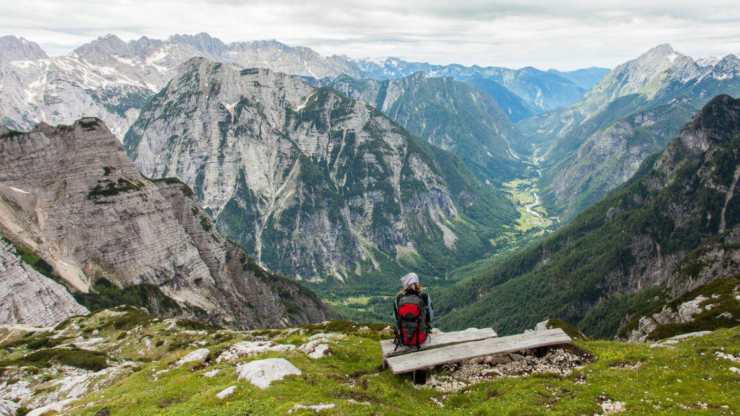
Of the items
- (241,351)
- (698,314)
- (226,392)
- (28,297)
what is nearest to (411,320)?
(226,392)

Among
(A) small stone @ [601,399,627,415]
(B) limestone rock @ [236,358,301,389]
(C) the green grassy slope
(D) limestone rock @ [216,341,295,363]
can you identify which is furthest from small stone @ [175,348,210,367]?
(A) small stone @ [601,399,627,415]

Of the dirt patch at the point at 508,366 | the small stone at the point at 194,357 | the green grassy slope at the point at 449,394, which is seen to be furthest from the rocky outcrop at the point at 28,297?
the dirt patch at the point at 508,366

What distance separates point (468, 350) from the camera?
3972 centimetres

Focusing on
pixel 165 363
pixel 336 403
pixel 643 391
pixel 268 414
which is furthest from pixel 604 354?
pixel 165 363

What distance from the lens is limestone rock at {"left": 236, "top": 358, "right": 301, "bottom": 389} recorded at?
1471 inches

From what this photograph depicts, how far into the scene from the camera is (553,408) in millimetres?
30734

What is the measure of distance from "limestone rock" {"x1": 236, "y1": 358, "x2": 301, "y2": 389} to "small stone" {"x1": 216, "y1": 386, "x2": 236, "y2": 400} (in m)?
1.74

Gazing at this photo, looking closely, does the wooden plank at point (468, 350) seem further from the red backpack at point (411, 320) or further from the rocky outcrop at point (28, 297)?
the rocky outcrop at point (28, 297)

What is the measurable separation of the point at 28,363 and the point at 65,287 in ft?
316

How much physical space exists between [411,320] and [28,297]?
17101 centimetres

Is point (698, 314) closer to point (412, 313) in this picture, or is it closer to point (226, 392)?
point (412, 313)

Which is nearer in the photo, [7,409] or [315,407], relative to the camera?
[315,407]

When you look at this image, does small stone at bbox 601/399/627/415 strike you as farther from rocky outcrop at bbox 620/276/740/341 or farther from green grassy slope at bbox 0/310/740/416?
rocky outcrop at bbox 620/276/740/341

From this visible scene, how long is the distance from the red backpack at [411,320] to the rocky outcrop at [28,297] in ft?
535
